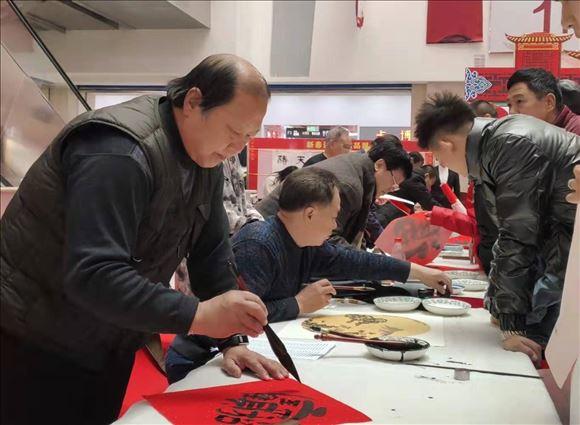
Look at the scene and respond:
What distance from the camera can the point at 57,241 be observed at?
112cm

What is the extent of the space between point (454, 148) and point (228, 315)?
1.15 m

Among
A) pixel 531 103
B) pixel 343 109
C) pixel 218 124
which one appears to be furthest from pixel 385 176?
pixel 343 109

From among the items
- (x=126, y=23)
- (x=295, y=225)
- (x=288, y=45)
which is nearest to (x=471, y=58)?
(x=288, y=45)

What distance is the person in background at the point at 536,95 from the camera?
2656 millimetres

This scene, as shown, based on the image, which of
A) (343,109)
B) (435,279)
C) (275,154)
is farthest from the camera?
(343,109)

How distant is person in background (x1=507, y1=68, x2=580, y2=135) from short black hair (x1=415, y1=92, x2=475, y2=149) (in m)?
0.84

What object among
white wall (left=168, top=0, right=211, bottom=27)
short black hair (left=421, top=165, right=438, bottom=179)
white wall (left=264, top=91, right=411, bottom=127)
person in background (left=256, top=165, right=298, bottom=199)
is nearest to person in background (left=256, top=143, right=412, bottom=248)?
person in background (left=256, top=165, right=298, bottom=199)

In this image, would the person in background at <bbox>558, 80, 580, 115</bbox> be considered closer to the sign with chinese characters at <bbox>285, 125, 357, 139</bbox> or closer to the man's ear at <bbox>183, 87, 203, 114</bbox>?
the man's ear at <bbox>183, 87, 203, 114</bbox>

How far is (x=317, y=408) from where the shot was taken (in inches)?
42.5

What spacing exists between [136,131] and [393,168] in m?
2.25

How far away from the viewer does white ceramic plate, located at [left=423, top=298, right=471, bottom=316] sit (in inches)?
75.8

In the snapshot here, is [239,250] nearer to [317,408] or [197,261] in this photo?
[197,261]

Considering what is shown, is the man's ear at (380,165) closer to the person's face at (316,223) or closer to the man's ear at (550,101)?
the man's ear at (550,101)

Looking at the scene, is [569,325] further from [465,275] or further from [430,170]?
[430,170]
